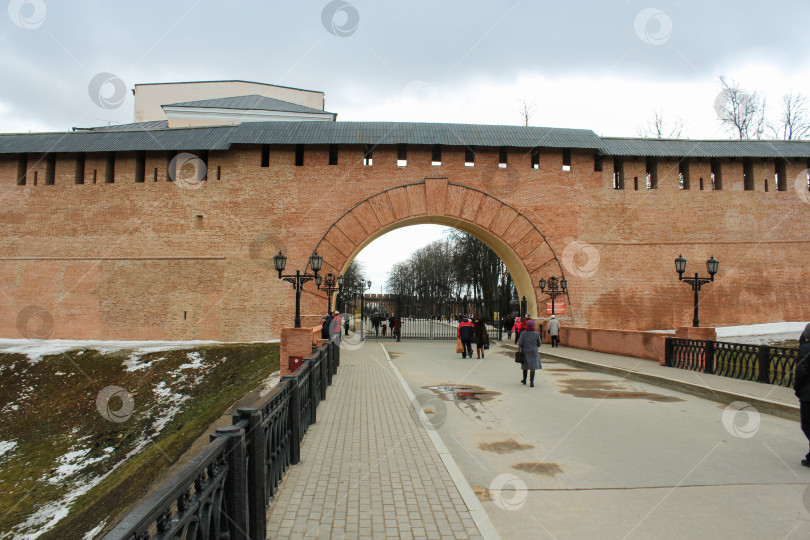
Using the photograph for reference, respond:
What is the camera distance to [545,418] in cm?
716

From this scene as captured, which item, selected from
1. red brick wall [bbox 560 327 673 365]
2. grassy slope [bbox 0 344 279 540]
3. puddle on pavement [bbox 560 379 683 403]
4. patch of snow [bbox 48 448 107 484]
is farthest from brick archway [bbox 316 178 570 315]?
patch of snow [bbox 48 448 107 484]

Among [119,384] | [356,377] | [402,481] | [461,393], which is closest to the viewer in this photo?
[402,481]

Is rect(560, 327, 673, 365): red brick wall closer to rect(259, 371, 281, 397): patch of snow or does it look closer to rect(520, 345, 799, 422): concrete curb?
rect(520, 345, 799, 422): concrete curb

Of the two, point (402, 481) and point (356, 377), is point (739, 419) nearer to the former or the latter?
point (402, 481)

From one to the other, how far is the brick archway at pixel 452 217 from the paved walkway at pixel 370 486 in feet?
46.3

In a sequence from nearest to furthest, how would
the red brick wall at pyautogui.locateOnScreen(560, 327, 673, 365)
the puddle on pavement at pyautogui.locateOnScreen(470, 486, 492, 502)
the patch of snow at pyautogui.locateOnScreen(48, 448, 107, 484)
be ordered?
the puddle on pavement at pyautogui.locateOnScreen(470, 486, 492, 502), the patch of snow at pyautogui.locateOnScreen(48, 448, 107, 484), the red brick wall at pyautogui.locateOnScreen(560, 327, 673, 365)

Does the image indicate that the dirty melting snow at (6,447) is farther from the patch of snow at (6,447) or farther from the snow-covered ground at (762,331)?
the snow-covered ground at (762,331)

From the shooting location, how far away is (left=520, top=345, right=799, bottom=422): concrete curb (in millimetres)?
7102

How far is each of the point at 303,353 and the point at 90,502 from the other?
17.1 feet

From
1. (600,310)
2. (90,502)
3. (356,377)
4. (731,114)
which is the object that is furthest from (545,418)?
(731,114)

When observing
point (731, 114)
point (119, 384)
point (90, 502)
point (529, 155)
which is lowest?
point (90, 502)

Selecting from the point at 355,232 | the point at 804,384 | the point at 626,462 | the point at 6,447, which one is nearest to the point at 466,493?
the point at 626,462

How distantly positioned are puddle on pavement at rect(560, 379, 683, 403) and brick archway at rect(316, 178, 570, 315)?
10.4 m

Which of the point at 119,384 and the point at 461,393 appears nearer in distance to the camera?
the point at 461,393
